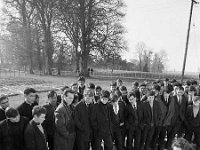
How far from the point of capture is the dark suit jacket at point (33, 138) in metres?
4.47

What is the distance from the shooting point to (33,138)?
449 centimetres

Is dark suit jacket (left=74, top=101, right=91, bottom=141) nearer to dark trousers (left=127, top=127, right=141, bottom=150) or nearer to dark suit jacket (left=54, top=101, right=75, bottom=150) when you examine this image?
dark suit jacket (left=54, top=101, right=75, bottom=150)

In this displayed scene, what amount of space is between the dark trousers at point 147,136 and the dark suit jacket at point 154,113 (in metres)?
0.16

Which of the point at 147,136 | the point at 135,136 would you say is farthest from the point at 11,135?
the point at 147,136

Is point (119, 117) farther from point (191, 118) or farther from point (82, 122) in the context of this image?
point (191, 118)

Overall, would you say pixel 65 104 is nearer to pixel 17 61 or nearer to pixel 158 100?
pixel 158 100

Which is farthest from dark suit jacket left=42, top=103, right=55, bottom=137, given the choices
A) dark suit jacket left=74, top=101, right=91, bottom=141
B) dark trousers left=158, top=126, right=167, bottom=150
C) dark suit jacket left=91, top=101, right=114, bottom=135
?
dark trousers left=158, top=126, right=167, bottom=150

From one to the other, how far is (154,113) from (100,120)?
6.02 ft

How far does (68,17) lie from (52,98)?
26316mm

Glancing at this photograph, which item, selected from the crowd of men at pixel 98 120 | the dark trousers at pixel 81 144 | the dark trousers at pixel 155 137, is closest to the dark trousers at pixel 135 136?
the crowd of men at pixel 98 120

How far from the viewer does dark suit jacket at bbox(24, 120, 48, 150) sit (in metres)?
4.47

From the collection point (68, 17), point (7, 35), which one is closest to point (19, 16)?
point (7, 35)

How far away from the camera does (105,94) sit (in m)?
5.90

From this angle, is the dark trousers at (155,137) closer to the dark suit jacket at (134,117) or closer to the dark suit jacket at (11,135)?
the dark suit jacket at (134,117)
